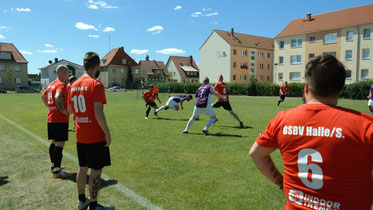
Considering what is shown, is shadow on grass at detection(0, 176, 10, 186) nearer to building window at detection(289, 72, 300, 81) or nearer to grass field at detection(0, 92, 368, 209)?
grass field at detection(0, 92, 368, 209)

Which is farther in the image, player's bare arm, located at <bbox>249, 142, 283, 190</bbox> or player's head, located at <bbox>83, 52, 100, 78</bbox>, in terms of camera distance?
player's head, located at <bbox>83, 52, 100, 78</bbox>

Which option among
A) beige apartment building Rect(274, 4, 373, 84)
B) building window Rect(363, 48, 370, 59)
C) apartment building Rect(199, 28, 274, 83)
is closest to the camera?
building window Rect(363, 48, 370, 59)

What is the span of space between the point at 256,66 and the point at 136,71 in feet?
127

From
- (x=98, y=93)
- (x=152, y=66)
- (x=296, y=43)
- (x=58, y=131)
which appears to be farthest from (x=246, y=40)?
(x=98, y=93)

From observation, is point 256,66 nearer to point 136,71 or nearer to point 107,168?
point 136,71

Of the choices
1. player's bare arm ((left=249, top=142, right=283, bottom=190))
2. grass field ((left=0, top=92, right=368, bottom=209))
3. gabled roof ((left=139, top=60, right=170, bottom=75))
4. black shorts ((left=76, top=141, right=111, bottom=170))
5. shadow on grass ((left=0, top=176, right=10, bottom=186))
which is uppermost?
gabled roof ((left=139, top=60, right=170, bottom=75))

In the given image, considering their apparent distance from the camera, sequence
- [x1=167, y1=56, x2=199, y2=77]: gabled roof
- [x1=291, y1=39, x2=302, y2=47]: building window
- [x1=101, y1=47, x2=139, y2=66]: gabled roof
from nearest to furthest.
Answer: [x1=291, y1=39, x2=302, y2=47]: building window < [x1=101, y1=47, x2=139, y2=66]: gabled roof < [x1=167, y1=56, x2=199, y2=77]: gabled roof

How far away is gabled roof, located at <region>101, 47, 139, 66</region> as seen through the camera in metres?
77.2

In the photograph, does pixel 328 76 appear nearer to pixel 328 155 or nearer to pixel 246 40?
pixel 328 155

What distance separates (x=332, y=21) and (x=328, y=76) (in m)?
49.0

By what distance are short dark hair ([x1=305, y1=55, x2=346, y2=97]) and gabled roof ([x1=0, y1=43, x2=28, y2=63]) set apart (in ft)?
258

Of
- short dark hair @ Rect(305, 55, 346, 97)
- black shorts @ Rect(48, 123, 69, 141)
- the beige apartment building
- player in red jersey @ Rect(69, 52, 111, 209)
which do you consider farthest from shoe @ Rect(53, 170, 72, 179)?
the beige apartment building

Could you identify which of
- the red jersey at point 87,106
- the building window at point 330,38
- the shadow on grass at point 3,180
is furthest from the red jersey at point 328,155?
the building window at point 330,38

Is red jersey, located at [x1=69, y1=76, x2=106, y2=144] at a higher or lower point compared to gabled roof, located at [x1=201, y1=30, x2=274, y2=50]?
lower
